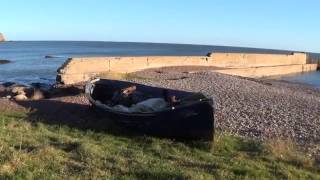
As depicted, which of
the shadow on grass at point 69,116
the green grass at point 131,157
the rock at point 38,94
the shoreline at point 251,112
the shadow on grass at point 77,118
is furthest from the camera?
the rock at point 38,94

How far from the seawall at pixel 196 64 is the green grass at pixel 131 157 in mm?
12760

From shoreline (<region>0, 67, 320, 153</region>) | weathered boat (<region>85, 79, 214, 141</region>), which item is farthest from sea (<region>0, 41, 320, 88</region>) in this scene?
weathered boat (<region>85, 79, 214, 141</region>)

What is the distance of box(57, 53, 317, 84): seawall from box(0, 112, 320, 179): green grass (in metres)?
12.8

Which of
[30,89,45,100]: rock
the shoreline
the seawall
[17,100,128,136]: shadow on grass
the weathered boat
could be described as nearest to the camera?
the weathered boat

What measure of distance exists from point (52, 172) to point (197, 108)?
203 inches

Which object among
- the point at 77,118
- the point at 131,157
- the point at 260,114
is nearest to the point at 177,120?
the point at 131,157

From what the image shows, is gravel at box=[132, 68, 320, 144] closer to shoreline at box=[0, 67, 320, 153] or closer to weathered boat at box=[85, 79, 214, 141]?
shoreline at box=[0, 67, 320, 153]

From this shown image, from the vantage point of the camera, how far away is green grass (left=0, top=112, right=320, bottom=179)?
25.3 ft

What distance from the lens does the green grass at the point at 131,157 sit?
773 centimetres


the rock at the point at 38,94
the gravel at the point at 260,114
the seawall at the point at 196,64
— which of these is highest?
the seawall at the point at 196,64

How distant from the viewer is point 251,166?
9.59 metres

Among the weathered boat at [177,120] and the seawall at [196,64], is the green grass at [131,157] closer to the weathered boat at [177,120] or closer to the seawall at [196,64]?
the weathered boat at [177,120]

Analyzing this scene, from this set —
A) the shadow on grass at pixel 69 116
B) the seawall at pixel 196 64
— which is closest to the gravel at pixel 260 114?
the shadow on grass at pixel 69 116

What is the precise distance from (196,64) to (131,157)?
30.7 metres
